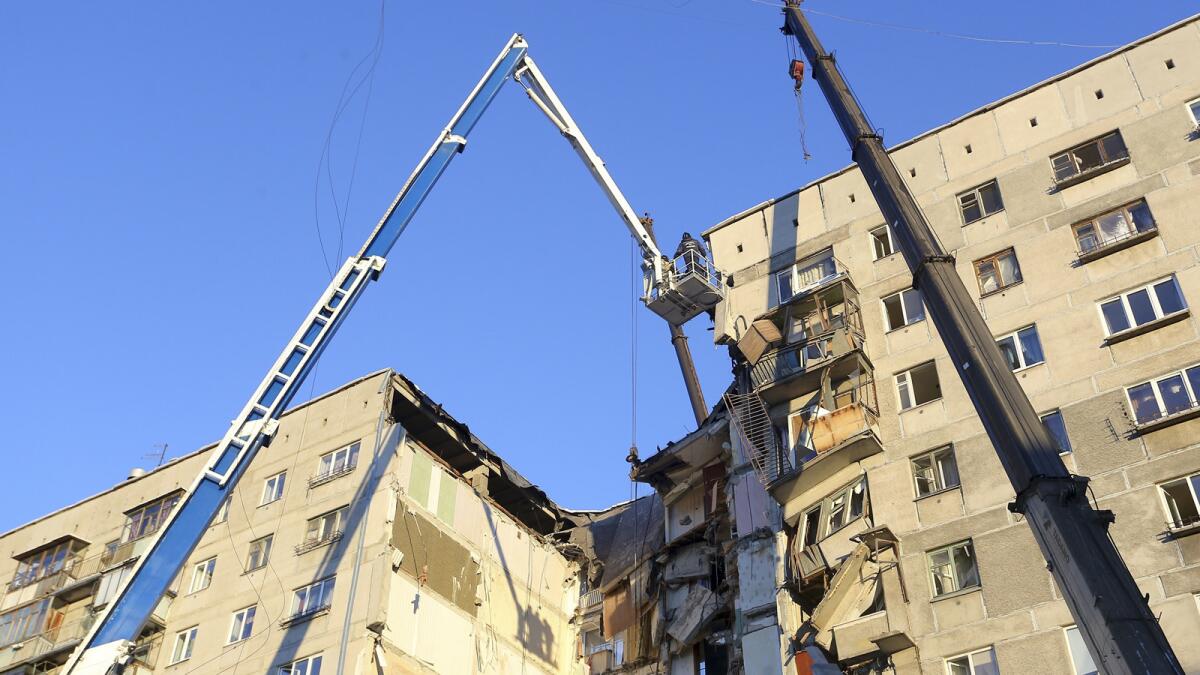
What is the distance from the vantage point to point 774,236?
46.3 metres

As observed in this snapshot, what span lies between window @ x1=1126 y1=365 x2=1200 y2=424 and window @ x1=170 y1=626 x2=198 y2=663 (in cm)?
3593

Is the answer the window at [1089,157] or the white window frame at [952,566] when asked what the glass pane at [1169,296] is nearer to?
the window at [1089,157]

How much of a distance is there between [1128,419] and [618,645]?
85.4 feet

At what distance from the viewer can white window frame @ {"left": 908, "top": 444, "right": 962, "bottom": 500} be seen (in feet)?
119

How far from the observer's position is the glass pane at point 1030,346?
120ft

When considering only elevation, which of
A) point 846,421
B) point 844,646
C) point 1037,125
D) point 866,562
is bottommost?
point 844,646

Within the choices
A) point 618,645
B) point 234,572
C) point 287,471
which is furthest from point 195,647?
point 618,645

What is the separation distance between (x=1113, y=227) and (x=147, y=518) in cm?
4221

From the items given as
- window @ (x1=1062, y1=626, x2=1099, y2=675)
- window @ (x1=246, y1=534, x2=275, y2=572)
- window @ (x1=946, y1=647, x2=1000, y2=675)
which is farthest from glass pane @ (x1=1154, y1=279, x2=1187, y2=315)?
window @ (x1=246, y1=534, x2=275, y2=572)

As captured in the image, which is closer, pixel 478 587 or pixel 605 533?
pixel 478 587

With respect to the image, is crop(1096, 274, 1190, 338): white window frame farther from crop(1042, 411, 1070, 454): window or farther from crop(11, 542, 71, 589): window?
crop(11, 542, 71, 589): window

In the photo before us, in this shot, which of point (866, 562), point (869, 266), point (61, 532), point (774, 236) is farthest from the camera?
point (61, 532)

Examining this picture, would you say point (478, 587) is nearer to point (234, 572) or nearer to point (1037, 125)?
point (234, 572)

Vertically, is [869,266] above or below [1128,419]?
above
